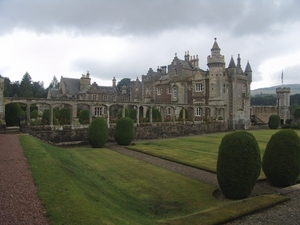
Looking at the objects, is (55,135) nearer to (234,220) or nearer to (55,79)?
(234,220)

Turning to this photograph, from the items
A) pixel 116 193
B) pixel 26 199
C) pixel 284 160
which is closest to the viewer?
pixel 26 199

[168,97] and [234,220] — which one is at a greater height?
[168,97]

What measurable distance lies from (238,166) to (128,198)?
165 inches

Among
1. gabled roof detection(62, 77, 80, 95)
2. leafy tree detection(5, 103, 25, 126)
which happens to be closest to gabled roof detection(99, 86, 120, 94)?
gabled roof detection(62, 77, 80, 95)

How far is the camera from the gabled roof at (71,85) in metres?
54.3

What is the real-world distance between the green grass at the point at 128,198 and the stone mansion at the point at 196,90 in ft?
75.8

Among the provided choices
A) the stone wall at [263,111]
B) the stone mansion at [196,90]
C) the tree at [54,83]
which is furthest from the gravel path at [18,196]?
the tree at [54,83]

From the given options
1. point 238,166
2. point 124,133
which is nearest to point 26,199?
point 238,166

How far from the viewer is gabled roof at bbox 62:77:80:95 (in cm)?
5427

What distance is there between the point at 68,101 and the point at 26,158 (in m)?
15.8

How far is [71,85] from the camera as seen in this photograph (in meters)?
55.2

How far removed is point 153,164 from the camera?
16.0 metres

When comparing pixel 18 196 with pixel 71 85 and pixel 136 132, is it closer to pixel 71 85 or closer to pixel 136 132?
pixel 136 132

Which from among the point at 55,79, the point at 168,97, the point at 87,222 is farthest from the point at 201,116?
the point at 55,79
